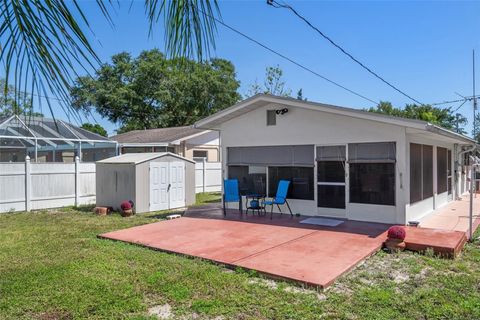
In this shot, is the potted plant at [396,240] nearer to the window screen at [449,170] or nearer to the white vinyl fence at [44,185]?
the window screen at [449,170]

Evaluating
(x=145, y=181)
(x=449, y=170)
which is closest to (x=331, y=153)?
(x=145, y=181)

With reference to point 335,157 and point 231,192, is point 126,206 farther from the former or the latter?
point 335,157

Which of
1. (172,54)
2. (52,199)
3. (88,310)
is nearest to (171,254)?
(88,310)

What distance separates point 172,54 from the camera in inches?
42.6

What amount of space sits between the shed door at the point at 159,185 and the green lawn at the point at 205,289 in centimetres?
513

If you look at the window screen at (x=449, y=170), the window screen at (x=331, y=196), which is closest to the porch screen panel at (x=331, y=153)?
the window screen at (x=331, y=196)

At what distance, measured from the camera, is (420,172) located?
31.3 feet

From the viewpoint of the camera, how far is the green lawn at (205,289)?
4.08m

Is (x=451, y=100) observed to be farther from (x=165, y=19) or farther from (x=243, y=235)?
(x=165, y=19)

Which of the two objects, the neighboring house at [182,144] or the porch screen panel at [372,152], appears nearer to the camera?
the porch screen panel at [372,152]

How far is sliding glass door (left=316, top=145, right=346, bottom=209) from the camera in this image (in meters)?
9.23

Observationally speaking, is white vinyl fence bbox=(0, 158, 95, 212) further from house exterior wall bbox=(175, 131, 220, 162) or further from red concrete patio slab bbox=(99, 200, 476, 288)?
house exterior wall bbox=(175, 131, 220, 162)

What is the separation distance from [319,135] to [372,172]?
1.70m

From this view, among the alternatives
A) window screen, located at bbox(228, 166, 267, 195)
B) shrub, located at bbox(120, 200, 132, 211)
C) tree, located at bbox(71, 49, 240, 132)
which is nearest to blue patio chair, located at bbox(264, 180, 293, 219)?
window screen, located at bbox(228, 166, 267, 195)
